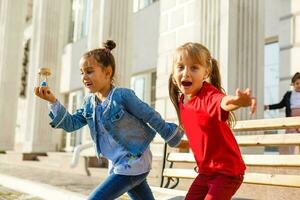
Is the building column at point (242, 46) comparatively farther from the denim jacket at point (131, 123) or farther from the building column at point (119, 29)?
the building column at point (119, 29)

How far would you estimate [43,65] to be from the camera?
47.0 ft

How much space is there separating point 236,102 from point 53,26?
13.1 meters

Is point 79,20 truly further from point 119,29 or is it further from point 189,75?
point 189,75

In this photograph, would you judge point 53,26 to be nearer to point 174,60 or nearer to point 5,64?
point 5,64

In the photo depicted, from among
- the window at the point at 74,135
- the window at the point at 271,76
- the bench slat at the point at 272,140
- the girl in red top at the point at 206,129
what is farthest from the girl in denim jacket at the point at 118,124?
the window at the point at 74,135

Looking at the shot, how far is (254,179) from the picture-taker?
3.86 meters

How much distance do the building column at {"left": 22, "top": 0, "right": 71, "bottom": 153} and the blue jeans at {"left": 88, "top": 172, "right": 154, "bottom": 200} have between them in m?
11.5

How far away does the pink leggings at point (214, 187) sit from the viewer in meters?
2.39

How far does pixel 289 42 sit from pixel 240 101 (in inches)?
230

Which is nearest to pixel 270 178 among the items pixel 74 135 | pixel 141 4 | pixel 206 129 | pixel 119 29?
pixel 206 129

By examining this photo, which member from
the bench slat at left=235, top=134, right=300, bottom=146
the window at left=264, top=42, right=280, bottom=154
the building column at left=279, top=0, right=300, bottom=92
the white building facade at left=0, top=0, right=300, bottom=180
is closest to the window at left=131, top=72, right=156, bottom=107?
the white building facade at left=0, top=0, right=300, bottom=180

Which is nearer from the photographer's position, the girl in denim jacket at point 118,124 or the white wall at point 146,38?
the girl in denim jacket at point 118,124

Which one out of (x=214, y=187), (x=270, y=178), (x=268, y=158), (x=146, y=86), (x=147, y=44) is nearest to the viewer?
(x=214, y=187)

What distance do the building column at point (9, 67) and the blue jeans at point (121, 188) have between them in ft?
50.0
